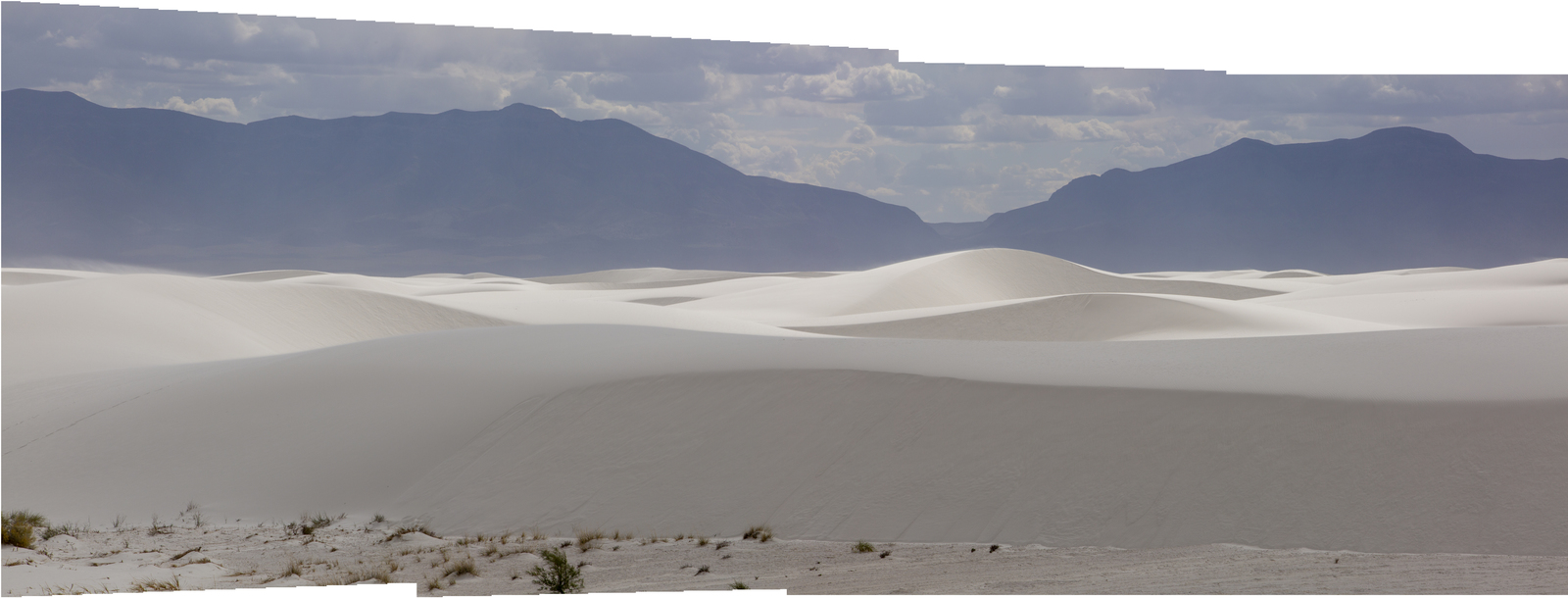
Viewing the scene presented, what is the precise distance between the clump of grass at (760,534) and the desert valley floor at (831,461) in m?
0.08

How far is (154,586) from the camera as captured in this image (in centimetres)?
617

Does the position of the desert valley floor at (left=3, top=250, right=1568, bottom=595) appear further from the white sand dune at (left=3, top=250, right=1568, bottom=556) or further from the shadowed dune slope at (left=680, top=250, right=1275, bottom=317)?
the shadowed dune slope at (left=680, top=250, right=1275, bottom=317)

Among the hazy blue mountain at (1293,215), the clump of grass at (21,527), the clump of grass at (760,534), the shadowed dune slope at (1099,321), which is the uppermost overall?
the hazy blue mountain at (1293,215)

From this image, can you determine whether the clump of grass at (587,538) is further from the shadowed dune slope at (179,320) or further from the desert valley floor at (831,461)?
the shadowed dune slope at (179,320)

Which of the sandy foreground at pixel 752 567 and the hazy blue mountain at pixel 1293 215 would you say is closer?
the sandy foreground at pixel 752 567

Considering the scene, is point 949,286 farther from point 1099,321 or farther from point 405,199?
point 405,199

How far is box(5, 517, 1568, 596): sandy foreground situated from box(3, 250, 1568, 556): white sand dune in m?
0.25

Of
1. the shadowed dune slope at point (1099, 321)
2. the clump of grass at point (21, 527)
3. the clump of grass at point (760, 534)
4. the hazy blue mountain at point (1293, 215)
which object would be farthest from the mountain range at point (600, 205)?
the clump of grass at point (760, 534)

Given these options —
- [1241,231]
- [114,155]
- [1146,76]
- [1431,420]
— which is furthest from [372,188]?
[1431,420]

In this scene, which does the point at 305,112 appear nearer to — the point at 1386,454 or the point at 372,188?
the point at 1386,454

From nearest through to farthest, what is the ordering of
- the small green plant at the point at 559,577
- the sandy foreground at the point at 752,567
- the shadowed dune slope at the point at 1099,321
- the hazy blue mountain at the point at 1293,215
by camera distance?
1. the sandy foreground at the point at 752,567
2. the small green plant at the point at 559,577
3. the shadowed dune slope at the point at 1099,321
4. the hazy blue mountain at the point at 1293,215

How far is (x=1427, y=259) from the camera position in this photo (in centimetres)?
4794

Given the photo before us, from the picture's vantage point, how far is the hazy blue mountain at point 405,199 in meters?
24.9

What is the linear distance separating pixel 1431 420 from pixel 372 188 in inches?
2098
